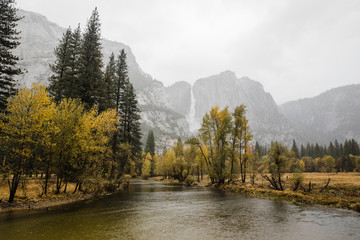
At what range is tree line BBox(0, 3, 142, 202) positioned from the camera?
624 inches

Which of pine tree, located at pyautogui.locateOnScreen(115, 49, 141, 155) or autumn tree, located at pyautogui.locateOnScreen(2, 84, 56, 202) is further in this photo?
pine tree, located at pyautogui.locateOnScreen(115, 49, 141, 155)

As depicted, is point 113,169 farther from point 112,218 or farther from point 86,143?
point 112,218

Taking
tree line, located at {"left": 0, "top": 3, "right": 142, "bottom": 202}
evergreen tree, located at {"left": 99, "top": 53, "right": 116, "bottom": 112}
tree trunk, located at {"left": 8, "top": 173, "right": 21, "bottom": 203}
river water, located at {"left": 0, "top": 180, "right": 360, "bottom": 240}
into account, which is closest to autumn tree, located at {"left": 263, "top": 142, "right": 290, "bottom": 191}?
river water, located at {"left": 0, "top": 180, "right": 360, "bottom": 240}

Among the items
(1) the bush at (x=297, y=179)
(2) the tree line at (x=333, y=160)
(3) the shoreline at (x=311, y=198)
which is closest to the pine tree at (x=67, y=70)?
(3) the shoreline at (x=311, y=198)

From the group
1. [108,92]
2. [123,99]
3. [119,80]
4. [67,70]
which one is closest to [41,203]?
[108,92]

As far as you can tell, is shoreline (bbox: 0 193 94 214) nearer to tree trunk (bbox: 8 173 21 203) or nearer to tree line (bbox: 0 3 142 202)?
tree trunk (bbox: 8 173 21 203)

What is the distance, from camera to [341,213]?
50.3 ft

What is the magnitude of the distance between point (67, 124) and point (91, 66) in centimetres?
1449

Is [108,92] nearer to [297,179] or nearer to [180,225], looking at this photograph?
[180,225]

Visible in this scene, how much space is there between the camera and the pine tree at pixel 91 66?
3114cm

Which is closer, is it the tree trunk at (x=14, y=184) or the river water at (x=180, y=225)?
the river water at (x=180, y=225)

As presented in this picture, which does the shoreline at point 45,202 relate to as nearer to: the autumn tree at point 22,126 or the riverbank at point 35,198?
the riverbank at point 35,198

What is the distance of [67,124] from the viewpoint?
787 inches

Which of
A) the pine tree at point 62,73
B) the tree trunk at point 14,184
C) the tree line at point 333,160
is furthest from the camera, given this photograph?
the tree line at point 333,160
